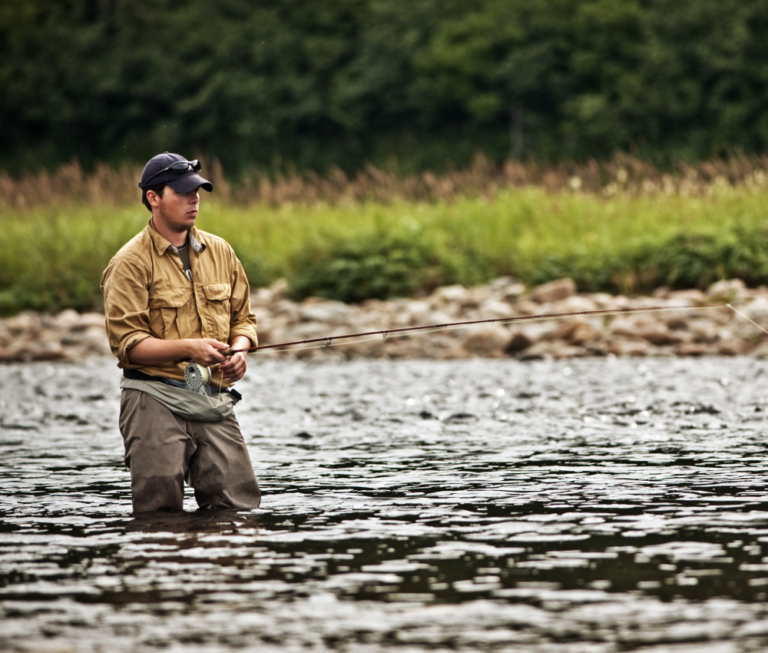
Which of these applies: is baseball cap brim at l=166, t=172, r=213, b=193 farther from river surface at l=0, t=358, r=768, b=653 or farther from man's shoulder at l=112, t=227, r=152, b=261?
river surface at l=0, t=358, r=768, b=653

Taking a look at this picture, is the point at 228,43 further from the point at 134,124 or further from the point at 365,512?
the point at 365,512

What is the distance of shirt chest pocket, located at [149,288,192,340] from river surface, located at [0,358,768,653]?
797mm

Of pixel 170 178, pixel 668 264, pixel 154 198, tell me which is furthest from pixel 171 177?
pixel 668 264

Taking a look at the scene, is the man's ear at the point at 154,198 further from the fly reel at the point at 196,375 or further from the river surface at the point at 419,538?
the river surface at the point at 419,538

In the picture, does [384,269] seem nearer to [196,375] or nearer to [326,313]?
Answer: [326,313]

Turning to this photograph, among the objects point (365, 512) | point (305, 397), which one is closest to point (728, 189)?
point (305, 397)

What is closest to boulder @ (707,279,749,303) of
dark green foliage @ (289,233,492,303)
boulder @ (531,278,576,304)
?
boulder @ (531,278,576,304)

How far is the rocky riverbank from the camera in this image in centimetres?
1491

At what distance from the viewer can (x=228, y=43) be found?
159 feet

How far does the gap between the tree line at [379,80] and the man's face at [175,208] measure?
3368 centimetres

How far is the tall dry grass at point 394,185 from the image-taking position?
1933cm

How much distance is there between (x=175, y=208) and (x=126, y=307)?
17.9 inches

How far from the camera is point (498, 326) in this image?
15.4 m

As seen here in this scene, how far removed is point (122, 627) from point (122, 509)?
2.20 metres
